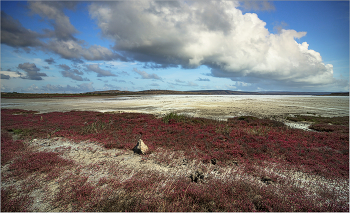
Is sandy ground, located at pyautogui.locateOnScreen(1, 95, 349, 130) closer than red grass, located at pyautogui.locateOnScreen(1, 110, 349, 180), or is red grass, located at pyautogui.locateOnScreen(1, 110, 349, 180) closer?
red grass, located at pyautogui.locateOnScreen(1, 110, 349, 180)

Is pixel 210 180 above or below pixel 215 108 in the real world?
below

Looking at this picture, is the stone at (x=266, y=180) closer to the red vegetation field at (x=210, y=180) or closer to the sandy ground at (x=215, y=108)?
the red vegetation field at (x=210, y=180)

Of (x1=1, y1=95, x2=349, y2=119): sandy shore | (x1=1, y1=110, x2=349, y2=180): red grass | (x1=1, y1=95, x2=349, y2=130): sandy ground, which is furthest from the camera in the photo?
(x1=1, y1=95, x2=349, y2=119): sandy shore

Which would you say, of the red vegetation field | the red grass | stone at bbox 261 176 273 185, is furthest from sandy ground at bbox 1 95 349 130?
stone at bbox 261 176 273 185

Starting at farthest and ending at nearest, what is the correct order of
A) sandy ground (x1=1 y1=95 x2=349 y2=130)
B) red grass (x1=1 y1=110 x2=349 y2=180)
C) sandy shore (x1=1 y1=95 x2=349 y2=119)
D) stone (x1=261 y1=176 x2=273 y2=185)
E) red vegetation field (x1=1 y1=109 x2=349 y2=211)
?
sandy shore (x1=1 y1=95 x2=349 y2=119)
sandy ground (x1=1 y1=95 x2=349 y2=130)
red grass (x1=1 y1=110 x2=349 y2=180)
stone (x1=261 y1=176 x2=273 y2=185)
red vegetation field (x1=1 y1=109 x2=349 y2=211)

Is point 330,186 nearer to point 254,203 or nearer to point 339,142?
point 254,203

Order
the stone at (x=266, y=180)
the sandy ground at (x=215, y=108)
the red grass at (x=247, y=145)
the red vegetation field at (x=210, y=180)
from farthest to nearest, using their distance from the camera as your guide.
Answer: the sandy ground at (x=215, y=108) < the red grass at (x=247, y=145) < the stone at (x=266, y=180) < the red vegetation field at (x=210, y=180)

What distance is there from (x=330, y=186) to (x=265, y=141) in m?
5.57

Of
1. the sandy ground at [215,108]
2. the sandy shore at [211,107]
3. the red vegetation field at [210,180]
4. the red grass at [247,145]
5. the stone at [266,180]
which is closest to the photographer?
the red vegetation field at [210,180]

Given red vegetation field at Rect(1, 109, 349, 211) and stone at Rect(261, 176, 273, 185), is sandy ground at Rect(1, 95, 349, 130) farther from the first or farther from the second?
stone at Rect(261, 176, 273, 185)

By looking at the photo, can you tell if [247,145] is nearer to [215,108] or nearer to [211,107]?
[215,108]

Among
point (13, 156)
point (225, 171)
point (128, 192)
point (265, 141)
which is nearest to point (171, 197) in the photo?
point (128, 192)

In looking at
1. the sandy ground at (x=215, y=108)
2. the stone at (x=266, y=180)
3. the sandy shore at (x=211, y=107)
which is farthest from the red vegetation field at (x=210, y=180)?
the sandy shore at (x=211, y=107)

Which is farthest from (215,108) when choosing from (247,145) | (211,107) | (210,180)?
(210,180)
